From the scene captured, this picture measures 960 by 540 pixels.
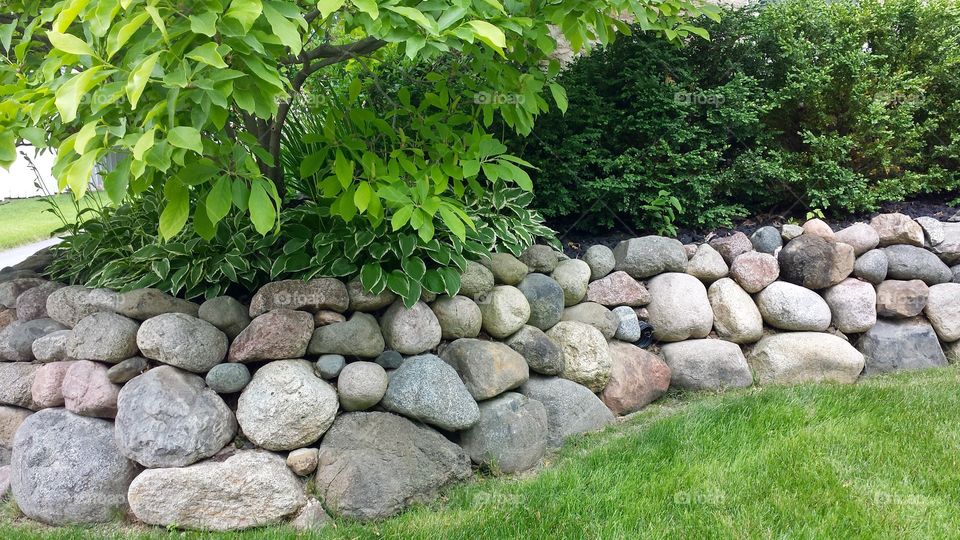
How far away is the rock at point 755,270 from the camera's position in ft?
13.2

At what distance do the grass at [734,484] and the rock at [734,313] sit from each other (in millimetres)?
539

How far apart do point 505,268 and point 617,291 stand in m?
0.74

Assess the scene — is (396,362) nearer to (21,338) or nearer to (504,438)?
(504,438)

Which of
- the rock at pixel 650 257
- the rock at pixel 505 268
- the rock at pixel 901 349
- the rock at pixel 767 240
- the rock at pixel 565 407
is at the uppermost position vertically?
the rock at pixel 767 240

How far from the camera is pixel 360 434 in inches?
115

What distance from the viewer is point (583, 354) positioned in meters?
3.64

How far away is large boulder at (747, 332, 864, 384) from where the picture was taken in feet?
13.1

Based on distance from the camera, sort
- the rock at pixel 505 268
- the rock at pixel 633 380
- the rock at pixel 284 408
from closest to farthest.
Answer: the rock at pixel 284 408
the rock at pixel 505 268
the rock at pixel 633 380

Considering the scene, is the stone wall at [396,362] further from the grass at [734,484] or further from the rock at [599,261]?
the grass at [734,484]

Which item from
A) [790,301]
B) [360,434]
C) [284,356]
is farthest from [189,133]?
[790,301]

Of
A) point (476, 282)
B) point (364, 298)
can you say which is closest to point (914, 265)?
point (476, 282)

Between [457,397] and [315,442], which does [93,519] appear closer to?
[315,442]

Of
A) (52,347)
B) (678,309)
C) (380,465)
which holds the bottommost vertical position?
(52,347)

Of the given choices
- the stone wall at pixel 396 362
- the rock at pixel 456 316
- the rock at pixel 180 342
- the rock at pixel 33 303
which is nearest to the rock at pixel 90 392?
the stone wall at pixel 396 362
